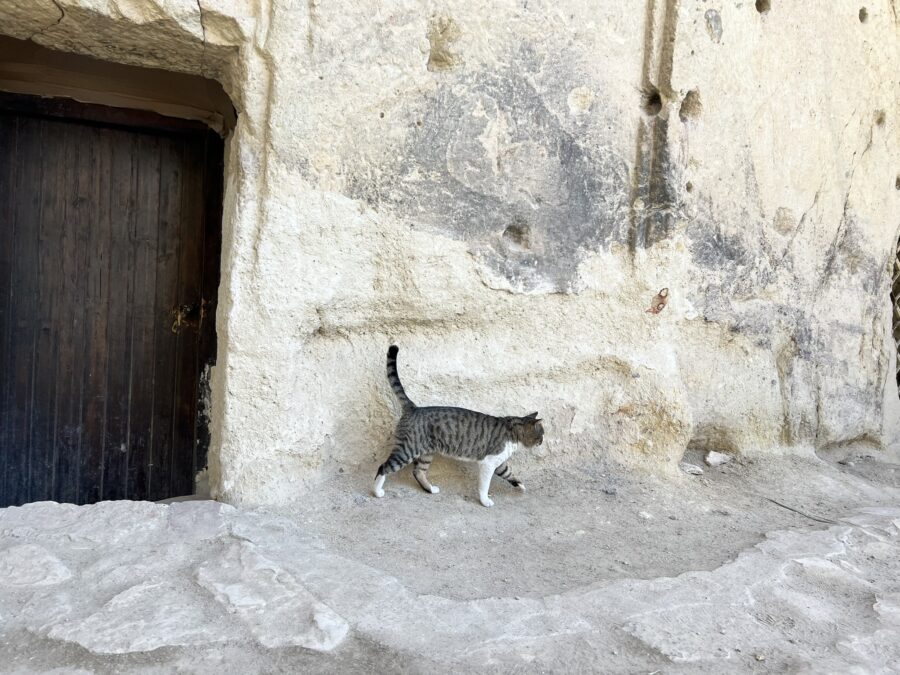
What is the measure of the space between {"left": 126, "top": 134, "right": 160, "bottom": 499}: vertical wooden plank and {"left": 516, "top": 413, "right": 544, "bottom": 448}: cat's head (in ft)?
5.82

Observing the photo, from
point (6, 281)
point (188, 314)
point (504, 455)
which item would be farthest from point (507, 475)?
point (6, 281)

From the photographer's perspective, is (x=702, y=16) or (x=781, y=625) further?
(x=702, y=16)

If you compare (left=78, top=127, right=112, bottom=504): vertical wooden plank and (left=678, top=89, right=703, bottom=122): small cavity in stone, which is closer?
(left=78, top=127, right=112, bottom=504): vertical wooden plank

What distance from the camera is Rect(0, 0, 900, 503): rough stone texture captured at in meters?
2.74

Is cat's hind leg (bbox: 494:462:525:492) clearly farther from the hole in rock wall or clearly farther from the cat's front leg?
the hole in rock wall

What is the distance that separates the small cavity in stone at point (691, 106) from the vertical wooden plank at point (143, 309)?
2.61 metres

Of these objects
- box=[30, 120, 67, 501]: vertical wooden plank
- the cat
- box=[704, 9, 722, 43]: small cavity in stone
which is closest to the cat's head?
the cat

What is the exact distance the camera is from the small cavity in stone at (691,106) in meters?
3.49

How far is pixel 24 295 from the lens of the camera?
121 inches

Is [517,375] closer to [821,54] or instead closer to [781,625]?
[781,625]

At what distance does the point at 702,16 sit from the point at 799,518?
2.48 meters

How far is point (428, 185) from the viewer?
9.89 ft

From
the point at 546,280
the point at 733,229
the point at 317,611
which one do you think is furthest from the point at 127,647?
the point at 733,229

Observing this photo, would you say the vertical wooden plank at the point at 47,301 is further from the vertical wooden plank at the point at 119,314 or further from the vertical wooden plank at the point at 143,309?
the vertical wooden plank at the point at 143,309
